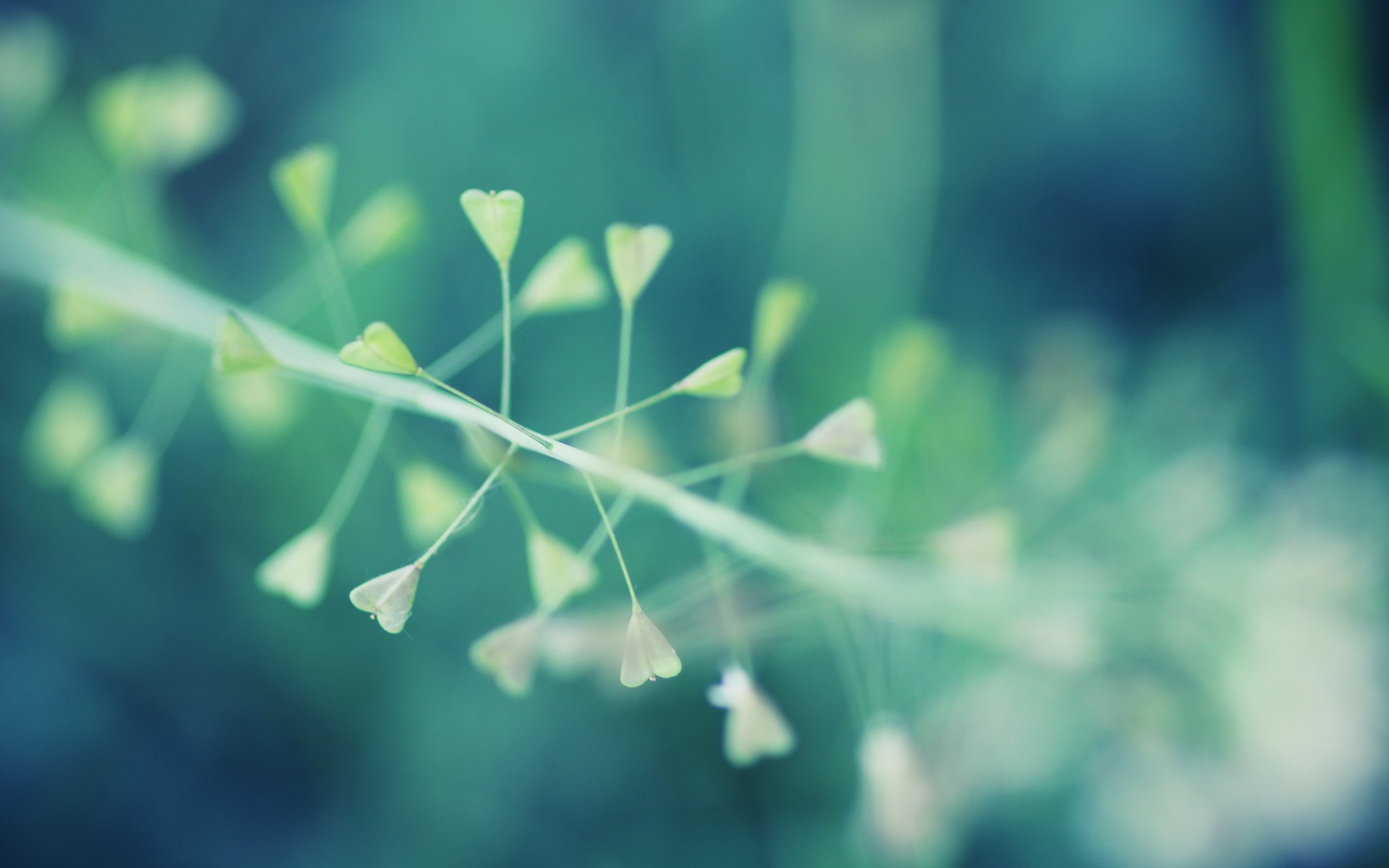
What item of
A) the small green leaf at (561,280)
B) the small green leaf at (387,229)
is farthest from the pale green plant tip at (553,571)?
the small green leaf at (387,229)

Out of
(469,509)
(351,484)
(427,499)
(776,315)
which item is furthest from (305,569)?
(351,484)

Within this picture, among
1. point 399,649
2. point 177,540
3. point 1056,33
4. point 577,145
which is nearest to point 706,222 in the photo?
point 577,145

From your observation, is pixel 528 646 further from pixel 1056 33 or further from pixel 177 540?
pixel 1056 33

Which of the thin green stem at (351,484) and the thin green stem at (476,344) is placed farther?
the thin green stem at (476,344)

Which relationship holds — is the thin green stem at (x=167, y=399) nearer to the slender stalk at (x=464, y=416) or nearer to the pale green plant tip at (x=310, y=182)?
the slender stalk at (x=464, y=416)

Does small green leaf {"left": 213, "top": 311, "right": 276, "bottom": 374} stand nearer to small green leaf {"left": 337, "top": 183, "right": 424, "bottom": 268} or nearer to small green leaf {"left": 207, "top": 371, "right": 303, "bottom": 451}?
small green leaf {"left": 337, "top": 183, "right": 424, "bottom": 268}
